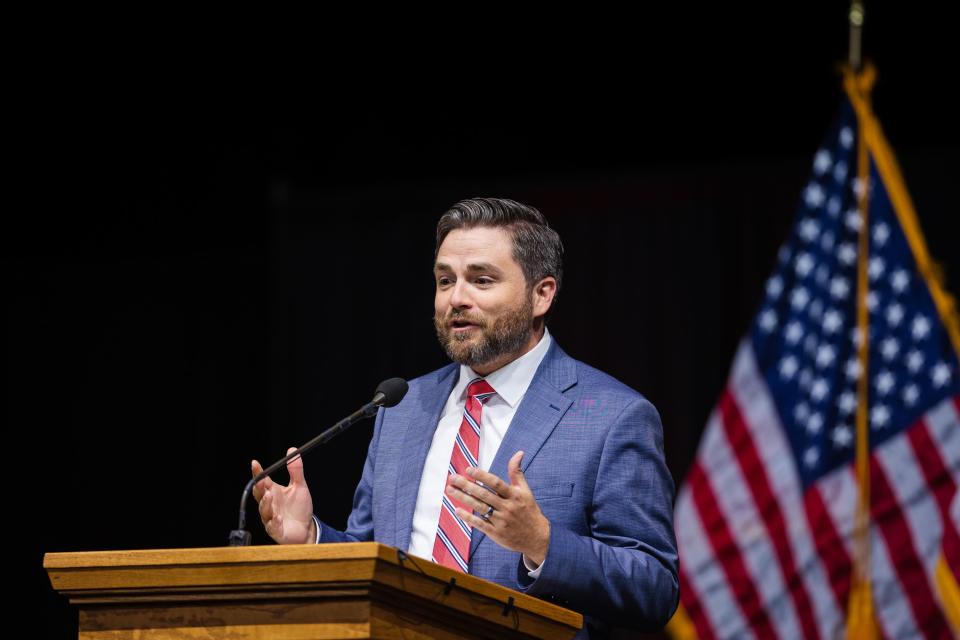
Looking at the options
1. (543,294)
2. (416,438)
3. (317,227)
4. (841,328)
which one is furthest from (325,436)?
(317,227)

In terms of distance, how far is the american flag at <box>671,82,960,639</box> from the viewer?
15.7 ft

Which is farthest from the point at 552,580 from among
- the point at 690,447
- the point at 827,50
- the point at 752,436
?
the point at 827,50

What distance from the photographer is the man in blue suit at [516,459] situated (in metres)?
2.37

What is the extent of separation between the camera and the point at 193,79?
246 inches

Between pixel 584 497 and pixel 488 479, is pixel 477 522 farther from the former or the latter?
pixel 584 497

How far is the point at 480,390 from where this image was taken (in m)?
2.78

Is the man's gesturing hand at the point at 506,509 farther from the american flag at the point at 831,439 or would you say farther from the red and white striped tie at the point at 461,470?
the american flag at the point at 831,439

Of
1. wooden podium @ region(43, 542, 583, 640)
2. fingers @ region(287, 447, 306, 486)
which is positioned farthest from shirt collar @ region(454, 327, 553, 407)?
wooden podium @ region(43, 542, 583, 640)

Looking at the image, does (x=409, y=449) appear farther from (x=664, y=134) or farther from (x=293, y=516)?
(x=664, y=134)

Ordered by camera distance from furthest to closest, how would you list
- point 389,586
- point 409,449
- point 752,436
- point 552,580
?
1. point 752,436
2. point 409,449
3. point 552,580
4. point 389,586

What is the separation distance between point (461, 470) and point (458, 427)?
0.14 metres

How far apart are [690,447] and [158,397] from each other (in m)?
2.43


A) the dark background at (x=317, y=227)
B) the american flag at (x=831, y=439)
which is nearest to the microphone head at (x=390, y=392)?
the american flag at (x=831, y=439)

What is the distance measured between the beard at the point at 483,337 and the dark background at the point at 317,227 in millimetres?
2831
